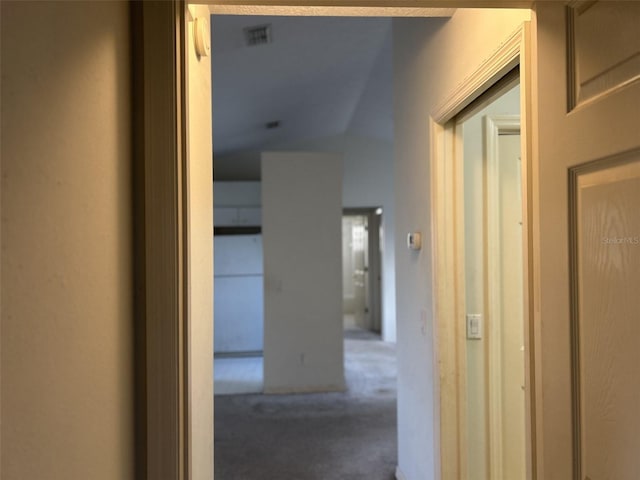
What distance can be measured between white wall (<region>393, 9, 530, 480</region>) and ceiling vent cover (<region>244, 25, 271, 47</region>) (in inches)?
37.3

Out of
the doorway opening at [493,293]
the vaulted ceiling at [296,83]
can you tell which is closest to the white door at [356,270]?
the vaulted ceiling at [296,83]

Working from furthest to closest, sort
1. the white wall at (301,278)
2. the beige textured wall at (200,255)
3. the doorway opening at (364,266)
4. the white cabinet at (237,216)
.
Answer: the doorway opening at (364,266) < the white cabinet at (237,216) < the white wall at (301,278) < the beige textured wall at (200,255)

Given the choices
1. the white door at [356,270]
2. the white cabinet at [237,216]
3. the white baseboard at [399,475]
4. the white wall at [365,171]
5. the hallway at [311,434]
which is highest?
the white wall at [365,171]

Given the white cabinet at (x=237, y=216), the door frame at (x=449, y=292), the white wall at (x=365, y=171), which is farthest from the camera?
the white wall at (x=365, y=171)

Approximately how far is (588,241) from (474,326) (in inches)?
51.7

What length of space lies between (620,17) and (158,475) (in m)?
1.28

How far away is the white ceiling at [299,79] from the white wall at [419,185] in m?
1.05

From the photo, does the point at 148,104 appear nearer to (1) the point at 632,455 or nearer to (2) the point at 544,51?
(2) the point at 544,51

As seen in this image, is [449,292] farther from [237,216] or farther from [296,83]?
[237,216]

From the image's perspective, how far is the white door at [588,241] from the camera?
33.0 inches

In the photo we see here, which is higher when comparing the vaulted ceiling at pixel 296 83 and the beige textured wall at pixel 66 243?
the vaulted ceiling at pixel 296 83

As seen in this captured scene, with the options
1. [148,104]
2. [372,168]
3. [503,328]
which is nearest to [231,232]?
[372,168]

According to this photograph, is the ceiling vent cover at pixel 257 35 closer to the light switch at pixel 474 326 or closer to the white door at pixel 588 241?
the light switch at pixel 474 326

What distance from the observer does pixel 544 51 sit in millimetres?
1083
